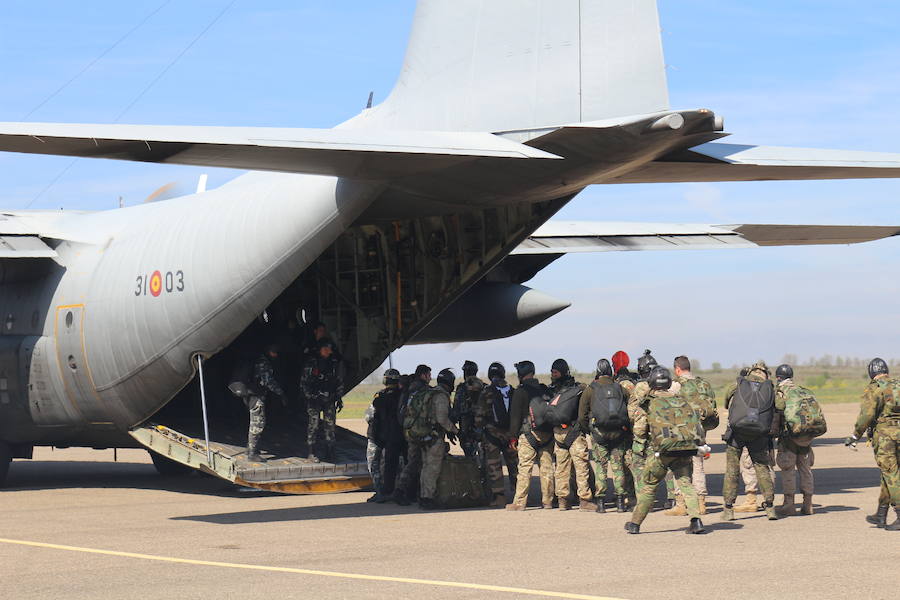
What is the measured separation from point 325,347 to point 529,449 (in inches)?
135

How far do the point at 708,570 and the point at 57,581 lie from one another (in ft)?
16.7

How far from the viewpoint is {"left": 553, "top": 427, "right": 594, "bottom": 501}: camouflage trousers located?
12.6 metres

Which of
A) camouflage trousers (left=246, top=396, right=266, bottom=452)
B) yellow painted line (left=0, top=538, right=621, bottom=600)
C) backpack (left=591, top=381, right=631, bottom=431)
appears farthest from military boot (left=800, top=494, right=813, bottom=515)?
camouflage trousers (left=246, top=396, right=266, bottom=452)

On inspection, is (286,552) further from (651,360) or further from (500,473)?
(651,360)

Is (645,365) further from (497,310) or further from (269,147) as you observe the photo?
(269,147)

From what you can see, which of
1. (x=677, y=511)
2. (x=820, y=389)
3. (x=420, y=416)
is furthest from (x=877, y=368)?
(x=820, y=389)

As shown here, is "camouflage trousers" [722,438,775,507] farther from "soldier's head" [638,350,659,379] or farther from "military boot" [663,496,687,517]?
"soldier's head" [638,350,659,379]

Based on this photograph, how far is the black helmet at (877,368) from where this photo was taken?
1088 cm

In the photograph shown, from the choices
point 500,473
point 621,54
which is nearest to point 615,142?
point 621,54

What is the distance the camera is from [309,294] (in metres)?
16.6

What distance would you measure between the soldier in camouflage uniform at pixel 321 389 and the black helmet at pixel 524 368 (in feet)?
8.57

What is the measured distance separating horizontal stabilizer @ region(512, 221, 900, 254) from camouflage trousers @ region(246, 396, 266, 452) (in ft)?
18.8

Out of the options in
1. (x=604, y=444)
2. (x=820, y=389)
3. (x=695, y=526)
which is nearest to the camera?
(x=695, y=526)

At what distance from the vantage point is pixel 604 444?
12367 mm
